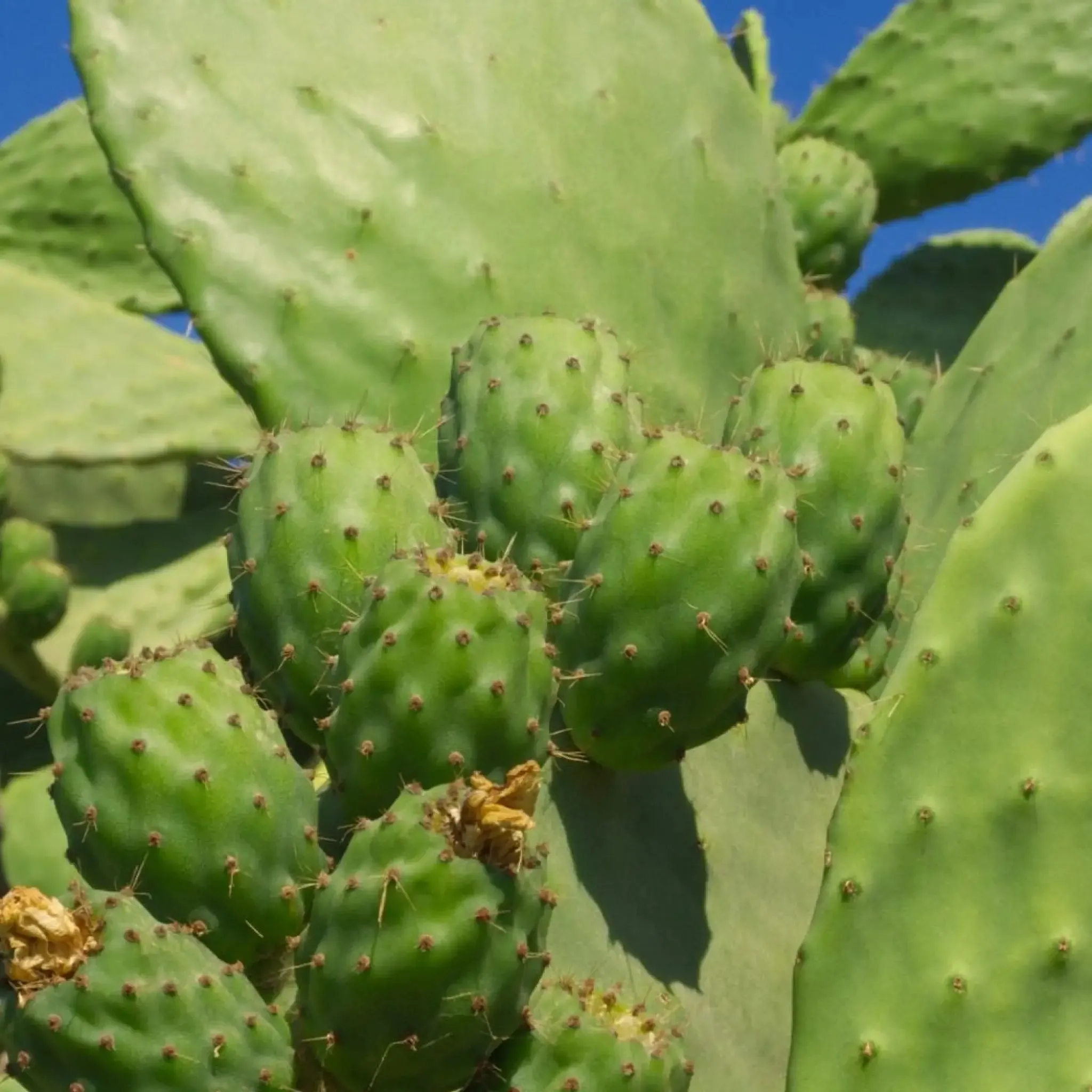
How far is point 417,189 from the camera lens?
1814 mm

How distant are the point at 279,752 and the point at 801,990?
0.41 m

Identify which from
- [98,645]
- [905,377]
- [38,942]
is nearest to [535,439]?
[38,942]

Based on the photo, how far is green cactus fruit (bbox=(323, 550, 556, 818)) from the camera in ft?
3.63

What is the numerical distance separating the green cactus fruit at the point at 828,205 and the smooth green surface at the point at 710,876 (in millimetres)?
1256

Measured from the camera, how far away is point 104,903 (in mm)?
1024

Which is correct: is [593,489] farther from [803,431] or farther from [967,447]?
[967,447]

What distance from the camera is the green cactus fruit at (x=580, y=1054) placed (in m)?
1.08

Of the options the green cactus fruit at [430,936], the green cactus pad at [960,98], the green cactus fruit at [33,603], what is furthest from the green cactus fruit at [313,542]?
the green cactus pad at [960,98]

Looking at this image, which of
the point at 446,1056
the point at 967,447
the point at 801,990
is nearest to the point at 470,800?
the point at 446,1056

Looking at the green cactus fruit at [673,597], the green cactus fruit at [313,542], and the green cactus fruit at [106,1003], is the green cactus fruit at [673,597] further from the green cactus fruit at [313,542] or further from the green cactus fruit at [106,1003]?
the green cactus fruit at [106,1003]

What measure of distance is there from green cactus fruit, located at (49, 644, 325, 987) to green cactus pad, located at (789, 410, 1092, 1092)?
0.39m

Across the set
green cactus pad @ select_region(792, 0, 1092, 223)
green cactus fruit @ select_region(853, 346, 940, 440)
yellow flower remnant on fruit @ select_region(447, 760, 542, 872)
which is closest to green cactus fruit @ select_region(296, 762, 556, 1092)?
yellow flower remnant on fruit @ select_region(447, 760, 542, 872)

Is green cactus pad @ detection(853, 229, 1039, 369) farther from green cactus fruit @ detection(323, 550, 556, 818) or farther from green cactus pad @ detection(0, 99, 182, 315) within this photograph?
green cactus fruit @ detection(323, 550, 556, 818)

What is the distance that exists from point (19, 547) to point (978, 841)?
1.99 meters
